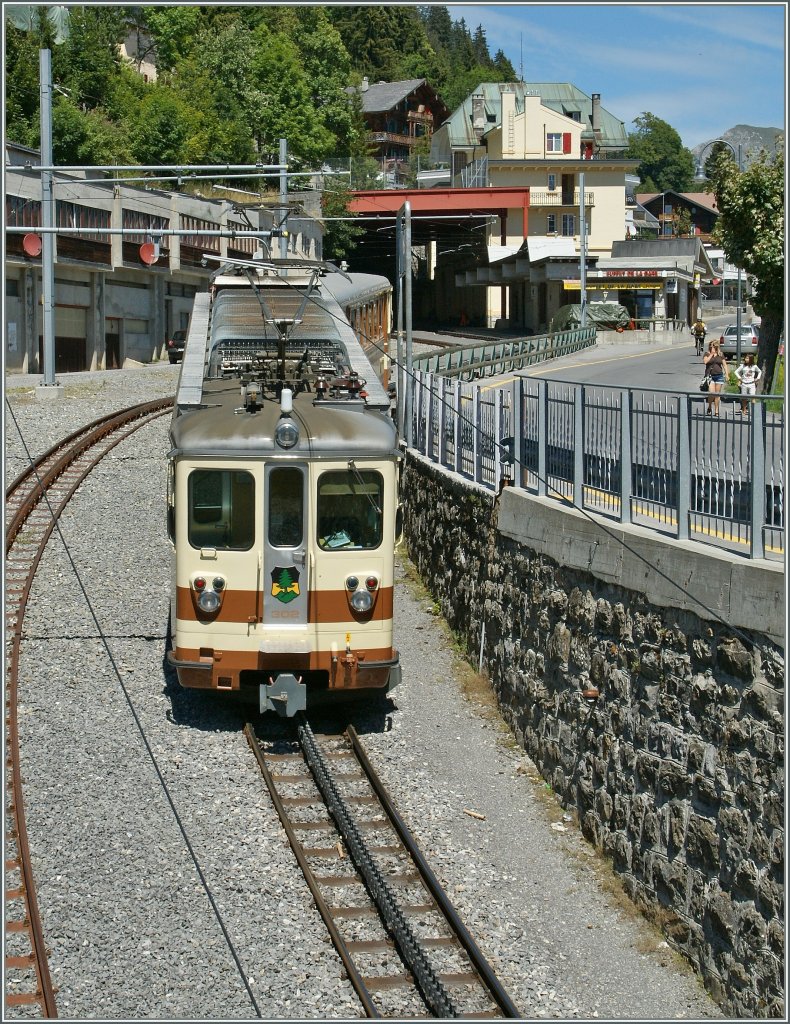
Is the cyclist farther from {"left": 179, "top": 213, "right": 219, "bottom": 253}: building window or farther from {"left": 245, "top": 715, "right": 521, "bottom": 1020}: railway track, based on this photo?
{"left": 245, "top": 715, "right": 521, "bottom": 1020}: railway track

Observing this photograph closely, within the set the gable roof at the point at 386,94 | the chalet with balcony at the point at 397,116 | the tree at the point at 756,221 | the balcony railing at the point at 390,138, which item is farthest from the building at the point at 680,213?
the tree at the point at 756,221

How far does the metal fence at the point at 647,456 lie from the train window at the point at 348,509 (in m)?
1.88

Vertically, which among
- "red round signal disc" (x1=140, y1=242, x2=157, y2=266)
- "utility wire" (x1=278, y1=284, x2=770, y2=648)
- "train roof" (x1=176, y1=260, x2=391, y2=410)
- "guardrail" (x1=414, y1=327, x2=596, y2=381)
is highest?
"red round signal disc" (x1=140, y1=242, x2=157, y2=266)

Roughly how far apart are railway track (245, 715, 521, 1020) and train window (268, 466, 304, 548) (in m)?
1.93

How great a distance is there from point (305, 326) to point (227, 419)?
10.8 feet

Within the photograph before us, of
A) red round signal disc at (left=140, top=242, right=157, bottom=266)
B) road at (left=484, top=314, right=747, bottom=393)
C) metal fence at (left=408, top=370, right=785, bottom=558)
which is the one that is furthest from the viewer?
road at (left=484, top=314, right=747, bottom=393)

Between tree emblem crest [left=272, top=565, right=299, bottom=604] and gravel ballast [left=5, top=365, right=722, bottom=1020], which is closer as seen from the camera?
gravel ballast [left=5, top=365, right=722, bottom=1020]

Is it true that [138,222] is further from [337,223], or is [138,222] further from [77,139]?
[337,223]

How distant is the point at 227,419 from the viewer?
12.7 meters

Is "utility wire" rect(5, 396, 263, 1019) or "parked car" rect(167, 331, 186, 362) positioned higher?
"parked car" rect(167, 331, 186, 362)

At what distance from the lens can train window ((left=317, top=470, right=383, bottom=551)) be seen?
1258 cm

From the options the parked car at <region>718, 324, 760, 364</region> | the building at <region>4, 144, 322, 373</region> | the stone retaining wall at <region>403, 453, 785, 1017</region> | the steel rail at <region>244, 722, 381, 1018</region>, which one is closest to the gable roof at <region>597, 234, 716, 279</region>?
the building at <region>4, 144, 322, 373</region>

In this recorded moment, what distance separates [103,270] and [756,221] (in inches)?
1140

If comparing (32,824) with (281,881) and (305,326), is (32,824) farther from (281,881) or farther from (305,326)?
(305,326)
